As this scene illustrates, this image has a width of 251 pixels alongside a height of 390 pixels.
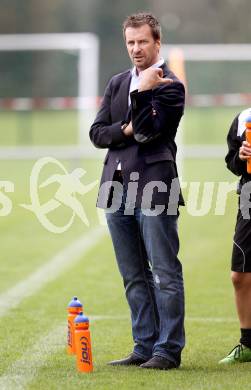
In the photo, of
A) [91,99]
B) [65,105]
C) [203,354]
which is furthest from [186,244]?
[65,105]

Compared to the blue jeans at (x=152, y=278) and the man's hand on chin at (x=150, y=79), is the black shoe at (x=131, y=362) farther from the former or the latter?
the man's hand on chin at (x=150, y=79)

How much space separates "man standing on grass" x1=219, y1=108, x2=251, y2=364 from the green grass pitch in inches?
7.4

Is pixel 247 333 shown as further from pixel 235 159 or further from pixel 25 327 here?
pixel 25 327

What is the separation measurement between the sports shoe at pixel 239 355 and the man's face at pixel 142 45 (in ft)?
6.27

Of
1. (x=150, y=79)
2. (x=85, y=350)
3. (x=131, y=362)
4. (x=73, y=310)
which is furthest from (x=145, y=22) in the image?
(x=131, y=362)

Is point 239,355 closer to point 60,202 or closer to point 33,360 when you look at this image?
point 33,360

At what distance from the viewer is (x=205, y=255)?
43.2 feet

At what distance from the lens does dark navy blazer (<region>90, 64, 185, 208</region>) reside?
6738mm

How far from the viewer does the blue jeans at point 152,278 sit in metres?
6.91

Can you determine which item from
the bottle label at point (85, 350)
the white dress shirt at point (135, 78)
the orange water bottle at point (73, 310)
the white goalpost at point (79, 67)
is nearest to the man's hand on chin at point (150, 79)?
the white dress shirt at point (135, 78)

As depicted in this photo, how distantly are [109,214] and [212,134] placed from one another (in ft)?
61.8

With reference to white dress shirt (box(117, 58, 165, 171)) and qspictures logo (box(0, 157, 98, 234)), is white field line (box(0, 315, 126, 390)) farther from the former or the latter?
qspictures logo (box(0, 157, 98, 234))

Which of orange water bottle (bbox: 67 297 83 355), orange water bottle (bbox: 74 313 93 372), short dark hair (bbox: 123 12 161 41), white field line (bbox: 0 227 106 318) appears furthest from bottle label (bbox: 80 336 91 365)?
white field line (bbox: 0 227 106 318)

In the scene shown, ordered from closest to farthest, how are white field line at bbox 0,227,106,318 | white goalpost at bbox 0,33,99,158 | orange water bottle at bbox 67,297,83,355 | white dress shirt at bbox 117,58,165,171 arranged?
white dress shirt at bbox 117,58,165,171 < orange water bottle at bbox 67,297,83,355 < white field line at bbox 0,227,106,318 < white goalpost at bbox 0,33,99,158
